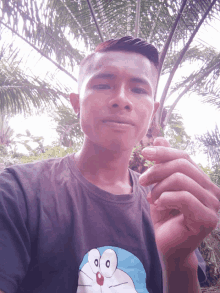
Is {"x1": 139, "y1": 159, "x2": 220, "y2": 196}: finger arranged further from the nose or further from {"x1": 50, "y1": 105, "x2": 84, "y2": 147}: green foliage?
{"x1": 50, "y1": 105, "x2": 84, "y2": 147}: green foliage

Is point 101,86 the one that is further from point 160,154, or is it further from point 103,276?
point 103,276

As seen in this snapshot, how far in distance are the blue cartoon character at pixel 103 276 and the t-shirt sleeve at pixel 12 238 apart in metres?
0.19

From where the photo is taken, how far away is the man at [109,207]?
502 millimetres

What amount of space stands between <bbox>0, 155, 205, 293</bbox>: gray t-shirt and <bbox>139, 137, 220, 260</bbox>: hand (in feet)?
0.83

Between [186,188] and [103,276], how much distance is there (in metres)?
0.44

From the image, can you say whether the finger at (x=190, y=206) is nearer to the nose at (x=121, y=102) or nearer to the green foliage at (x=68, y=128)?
the nose at (x=121, y=102)

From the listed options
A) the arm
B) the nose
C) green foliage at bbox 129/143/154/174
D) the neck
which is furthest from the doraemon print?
green foliage at bbox 129/143/154/174

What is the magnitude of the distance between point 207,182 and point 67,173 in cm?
55

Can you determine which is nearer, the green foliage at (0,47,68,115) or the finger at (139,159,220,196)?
the finger at (139,159,220,196)

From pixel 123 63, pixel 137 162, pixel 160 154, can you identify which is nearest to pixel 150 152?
pixel 160 154

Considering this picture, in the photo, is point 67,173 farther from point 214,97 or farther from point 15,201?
point 214,97

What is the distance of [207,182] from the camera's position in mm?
512

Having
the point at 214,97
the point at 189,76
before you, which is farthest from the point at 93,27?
the point at 214,97

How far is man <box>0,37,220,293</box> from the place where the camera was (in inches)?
19.8
